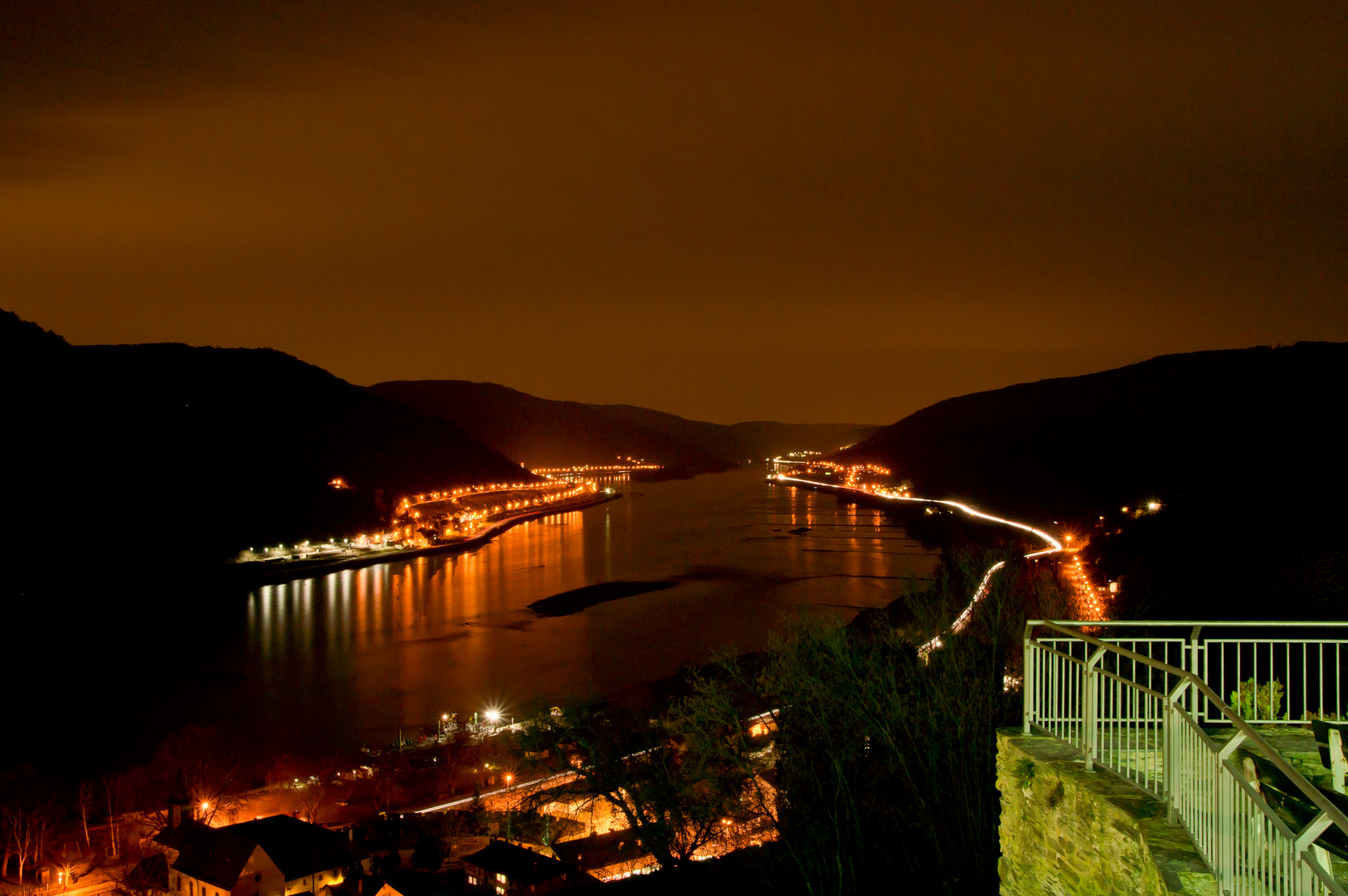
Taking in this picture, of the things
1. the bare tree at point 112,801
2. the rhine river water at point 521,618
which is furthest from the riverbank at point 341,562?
the bare tree at point 112,801

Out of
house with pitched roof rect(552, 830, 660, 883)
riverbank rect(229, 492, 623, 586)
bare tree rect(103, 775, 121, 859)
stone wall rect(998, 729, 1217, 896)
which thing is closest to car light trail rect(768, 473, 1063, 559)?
house with pitched roof rect(552, 830, 660, 883)

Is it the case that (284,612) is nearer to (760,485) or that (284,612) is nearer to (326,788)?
(326,788)

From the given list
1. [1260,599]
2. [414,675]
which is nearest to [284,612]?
[414,675]

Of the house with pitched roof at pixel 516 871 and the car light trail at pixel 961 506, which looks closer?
the house with pitched roof at pixel 516 871

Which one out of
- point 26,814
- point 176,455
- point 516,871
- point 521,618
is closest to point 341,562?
point 176,455

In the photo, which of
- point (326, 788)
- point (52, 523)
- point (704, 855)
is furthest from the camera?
point (52, 523)

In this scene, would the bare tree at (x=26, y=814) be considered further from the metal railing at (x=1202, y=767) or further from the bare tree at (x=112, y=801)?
the metal railing at (x=1202, y=767)
